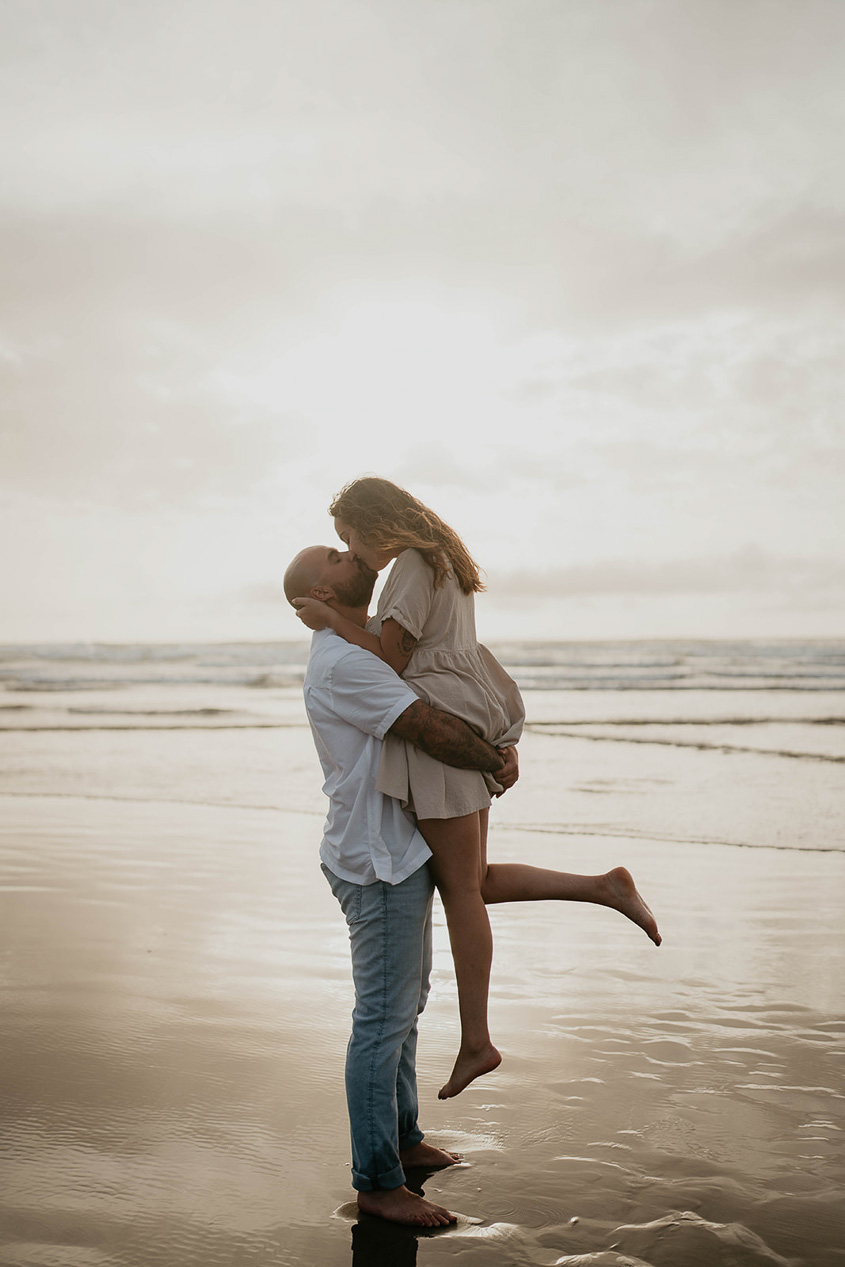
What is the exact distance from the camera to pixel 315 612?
2664 millimetres

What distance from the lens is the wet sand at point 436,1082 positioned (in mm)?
2363

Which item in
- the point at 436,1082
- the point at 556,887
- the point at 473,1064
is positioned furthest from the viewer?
the point at 436,1082

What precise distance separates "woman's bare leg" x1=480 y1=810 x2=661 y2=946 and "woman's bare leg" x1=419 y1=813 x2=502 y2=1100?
16cm

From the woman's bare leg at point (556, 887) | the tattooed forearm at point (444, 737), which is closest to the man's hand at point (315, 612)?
the tattooed forearm at point (444, 737)

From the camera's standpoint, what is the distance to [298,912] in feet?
16.8

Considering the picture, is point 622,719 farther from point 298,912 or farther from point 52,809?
point 298,912

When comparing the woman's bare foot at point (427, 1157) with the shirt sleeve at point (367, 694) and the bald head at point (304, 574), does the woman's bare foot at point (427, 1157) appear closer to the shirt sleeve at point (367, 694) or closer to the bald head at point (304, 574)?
the shirt sleeve at point (367, 694)

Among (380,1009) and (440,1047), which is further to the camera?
(440,1047)

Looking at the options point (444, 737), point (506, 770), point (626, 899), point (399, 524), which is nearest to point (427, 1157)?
point (626, 899)

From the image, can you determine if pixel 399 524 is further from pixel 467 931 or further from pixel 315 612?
pixel 467 931

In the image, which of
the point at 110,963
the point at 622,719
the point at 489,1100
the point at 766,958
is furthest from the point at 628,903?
the point at 622,719

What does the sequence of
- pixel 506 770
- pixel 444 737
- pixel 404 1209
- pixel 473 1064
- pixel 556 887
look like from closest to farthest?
1. pixel 404 1209
2. pixel 444 737
3. pixel 473 1064
4. pixel 506 770
5. pixel 556 887

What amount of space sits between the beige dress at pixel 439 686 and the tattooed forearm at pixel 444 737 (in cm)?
3

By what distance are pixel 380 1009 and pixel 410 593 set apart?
1.07 metres
